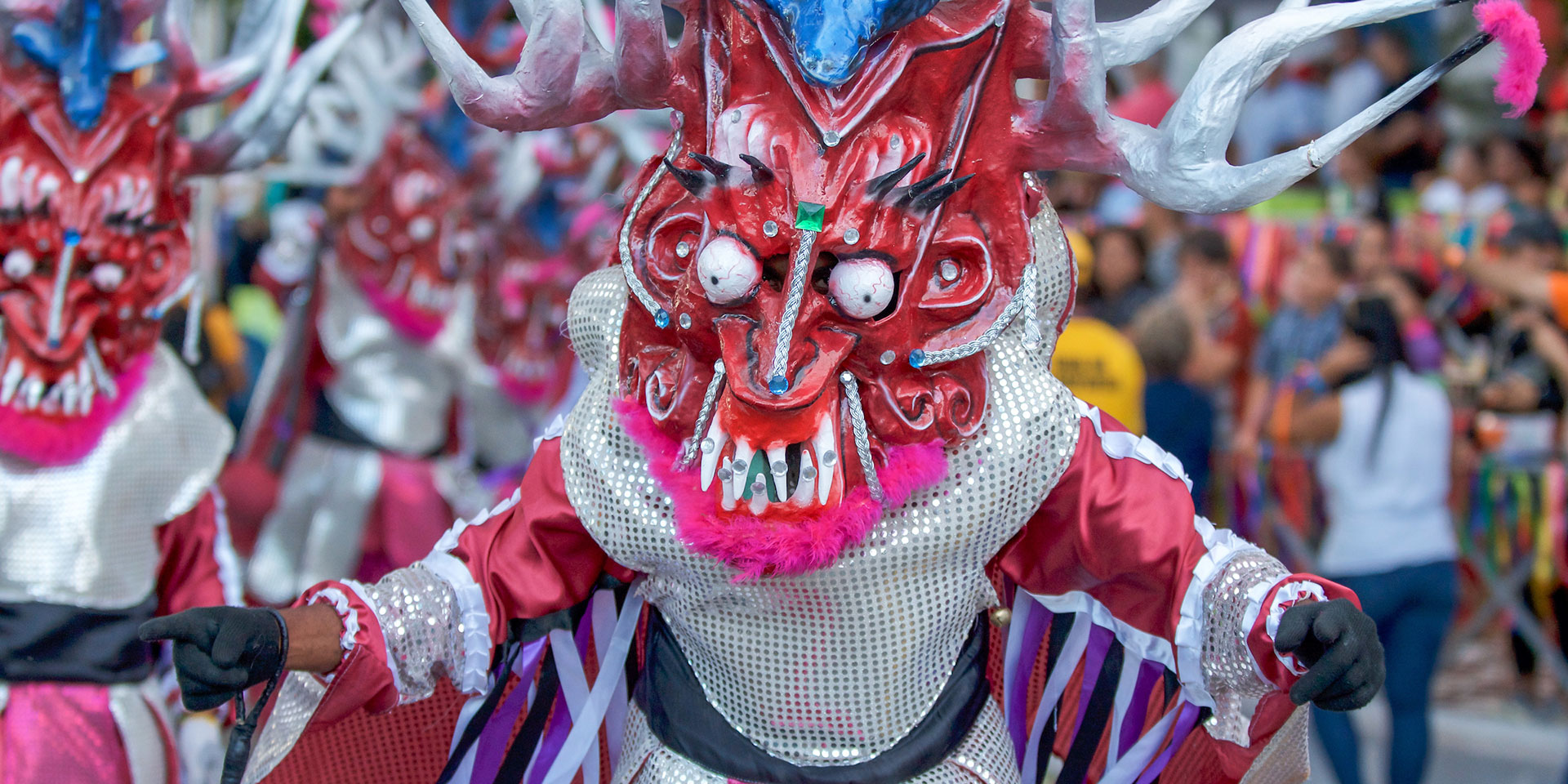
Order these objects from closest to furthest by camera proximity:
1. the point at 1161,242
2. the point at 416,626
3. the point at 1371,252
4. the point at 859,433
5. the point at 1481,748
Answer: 1. the point at 859,433
2. the point at 416,626
3. the point at 1481,748
4. the point at 1371,252
5. the point at 1161,242

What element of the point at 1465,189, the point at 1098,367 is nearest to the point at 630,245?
the point at 1098,367

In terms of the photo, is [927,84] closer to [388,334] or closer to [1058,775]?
[1058,775]

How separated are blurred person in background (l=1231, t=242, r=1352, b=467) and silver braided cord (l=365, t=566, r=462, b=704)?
3509 millimetres

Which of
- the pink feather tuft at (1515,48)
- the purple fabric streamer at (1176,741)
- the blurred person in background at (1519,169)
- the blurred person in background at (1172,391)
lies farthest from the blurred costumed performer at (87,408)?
the blurred person in background at (1519,169)

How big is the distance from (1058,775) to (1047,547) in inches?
14.7

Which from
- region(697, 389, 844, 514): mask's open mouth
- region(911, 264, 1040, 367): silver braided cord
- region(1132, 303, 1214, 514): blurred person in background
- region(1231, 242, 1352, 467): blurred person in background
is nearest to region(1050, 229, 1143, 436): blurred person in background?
region(1132, 303, 1214, 514): blurred person in background

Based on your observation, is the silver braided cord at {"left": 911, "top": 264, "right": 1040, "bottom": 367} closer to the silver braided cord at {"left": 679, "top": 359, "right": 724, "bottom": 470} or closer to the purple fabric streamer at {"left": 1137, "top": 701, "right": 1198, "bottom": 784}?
the silver braided cord at {"left": 679, "top": 359, "right": 724, "bottom": 470}

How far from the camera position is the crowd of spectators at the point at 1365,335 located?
3.95 meters

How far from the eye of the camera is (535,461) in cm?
195

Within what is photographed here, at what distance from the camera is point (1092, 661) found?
2.02 m

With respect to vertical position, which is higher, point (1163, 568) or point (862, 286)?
point (862, 286)

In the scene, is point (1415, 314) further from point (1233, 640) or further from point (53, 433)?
point (53, 433)

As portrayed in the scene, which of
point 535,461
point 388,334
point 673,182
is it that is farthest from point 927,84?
point 388,334

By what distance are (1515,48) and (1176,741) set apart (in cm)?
97
